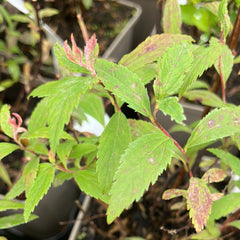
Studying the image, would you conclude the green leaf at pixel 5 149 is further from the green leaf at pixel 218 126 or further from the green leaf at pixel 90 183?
the green leaf at pixel 218 126

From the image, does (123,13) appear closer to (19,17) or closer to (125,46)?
(125,46)

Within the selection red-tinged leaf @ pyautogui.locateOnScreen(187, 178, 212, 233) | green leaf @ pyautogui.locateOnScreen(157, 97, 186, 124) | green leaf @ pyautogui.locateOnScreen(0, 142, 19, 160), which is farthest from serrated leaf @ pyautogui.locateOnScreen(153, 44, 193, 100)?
green leaf @ pyautogui.locateOnScreen(0, 142, 19, 160)

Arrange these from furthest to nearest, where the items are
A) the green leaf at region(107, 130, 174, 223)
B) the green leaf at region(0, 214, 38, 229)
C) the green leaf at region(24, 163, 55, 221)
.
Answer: the green leaf at region(0, 214, 38, 229) → the green leaf at region(24, 163, 55, 221) → the green leaf at region(107, 130, 174, 223)

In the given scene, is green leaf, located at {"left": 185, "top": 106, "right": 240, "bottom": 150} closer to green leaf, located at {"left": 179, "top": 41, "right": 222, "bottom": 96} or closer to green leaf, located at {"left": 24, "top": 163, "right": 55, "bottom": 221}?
green leaf, located at {"left": 179, "top": 41, "right": 222, "bottom": 96}

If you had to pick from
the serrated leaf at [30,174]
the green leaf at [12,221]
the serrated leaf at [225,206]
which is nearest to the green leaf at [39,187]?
the serrated leaf at [30,174]

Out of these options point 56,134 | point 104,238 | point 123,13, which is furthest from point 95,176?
point 123,13

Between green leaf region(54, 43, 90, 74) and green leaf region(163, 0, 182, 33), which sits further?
green leaf region(163, 0, 182, 33)

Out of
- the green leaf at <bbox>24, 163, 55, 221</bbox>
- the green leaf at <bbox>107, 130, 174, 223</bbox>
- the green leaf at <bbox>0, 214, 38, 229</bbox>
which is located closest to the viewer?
the green leaf at <bbox>107, 130, 174, 223</bbox>
